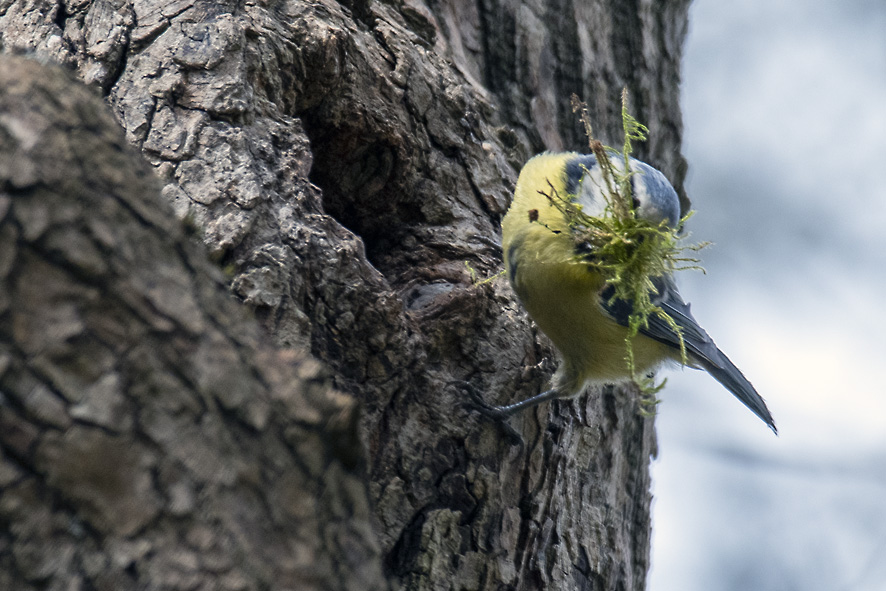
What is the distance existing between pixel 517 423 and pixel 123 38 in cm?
119

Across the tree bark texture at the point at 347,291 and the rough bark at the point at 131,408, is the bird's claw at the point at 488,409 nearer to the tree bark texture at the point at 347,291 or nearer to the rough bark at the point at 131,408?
the tree bark texture at the point at 347,291

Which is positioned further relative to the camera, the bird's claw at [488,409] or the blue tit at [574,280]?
the blue tit at [574,280]

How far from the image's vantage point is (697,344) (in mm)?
2242

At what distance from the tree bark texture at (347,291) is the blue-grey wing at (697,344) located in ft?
0.84

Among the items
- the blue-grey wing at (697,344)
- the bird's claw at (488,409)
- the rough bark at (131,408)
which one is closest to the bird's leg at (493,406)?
the bird's claw at (488,409)

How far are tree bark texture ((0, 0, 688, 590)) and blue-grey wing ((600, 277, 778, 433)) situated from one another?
26 cm

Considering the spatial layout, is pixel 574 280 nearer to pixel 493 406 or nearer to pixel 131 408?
pixel 493 406

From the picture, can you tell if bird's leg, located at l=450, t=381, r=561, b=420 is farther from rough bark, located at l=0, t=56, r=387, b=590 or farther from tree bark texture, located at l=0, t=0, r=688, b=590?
rough bark, located at l=0, t=56, r=387, b=590

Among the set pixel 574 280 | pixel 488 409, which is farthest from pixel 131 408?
pixel 574 280

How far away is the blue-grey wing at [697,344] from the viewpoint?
2.10 metres

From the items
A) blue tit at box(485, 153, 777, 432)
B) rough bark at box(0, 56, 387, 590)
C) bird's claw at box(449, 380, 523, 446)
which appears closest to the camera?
rough bark at box(0, 56, 387, 590)

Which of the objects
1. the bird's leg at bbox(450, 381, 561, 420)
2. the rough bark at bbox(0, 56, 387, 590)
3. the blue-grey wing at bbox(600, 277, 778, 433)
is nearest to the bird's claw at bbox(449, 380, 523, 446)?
the bird's leg at bbox(450, 381, 561, 420)

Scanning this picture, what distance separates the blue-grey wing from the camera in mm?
2098

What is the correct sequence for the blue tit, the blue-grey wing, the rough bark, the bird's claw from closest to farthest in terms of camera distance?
1. the rough bark
2. the bird's claw
3. the blue tit
4. the blue-grey wing
